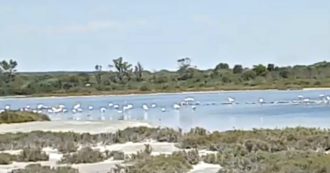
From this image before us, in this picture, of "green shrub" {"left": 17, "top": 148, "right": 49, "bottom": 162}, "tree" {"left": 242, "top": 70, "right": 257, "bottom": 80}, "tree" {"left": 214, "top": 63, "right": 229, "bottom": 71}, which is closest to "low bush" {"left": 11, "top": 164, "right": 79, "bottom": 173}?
"green shrub" {"left": 17, "top": 148, "right": 49, "bottom": 162}

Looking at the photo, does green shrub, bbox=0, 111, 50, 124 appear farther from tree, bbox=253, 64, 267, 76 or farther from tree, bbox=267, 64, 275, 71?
tree, bbox=267, 64, 275, 71

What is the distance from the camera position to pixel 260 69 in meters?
101

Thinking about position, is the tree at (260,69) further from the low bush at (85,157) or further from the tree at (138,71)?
the low bush at (85,157)

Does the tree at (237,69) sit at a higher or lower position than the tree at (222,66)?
lower

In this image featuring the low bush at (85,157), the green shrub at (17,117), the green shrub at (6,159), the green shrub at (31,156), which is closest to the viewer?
the low bush at (85,157)

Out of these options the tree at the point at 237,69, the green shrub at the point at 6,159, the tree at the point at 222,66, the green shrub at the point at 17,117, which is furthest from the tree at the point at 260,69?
the green shrub at the point at 6,159

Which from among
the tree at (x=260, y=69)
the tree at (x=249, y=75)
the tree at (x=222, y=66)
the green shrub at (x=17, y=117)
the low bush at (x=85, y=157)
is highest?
the tree at (x=222, y=66)

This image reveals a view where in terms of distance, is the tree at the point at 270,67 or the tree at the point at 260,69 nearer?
the tree at the point at 260,69

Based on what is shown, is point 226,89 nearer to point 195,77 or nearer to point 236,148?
point 195,77

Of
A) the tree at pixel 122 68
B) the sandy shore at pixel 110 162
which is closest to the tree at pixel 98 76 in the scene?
the tree at pixel 122 68

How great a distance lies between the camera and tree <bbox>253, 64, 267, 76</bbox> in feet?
326

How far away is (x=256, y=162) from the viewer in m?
17.1

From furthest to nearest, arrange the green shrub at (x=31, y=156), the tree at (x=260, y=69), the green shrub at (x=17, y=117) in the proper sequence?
the tree at (x=260, y=69)
the green shrub at (x=17, y=117)
the green shrub at (x=31, y=156)

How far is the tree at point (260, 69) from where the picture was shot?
326 ft
